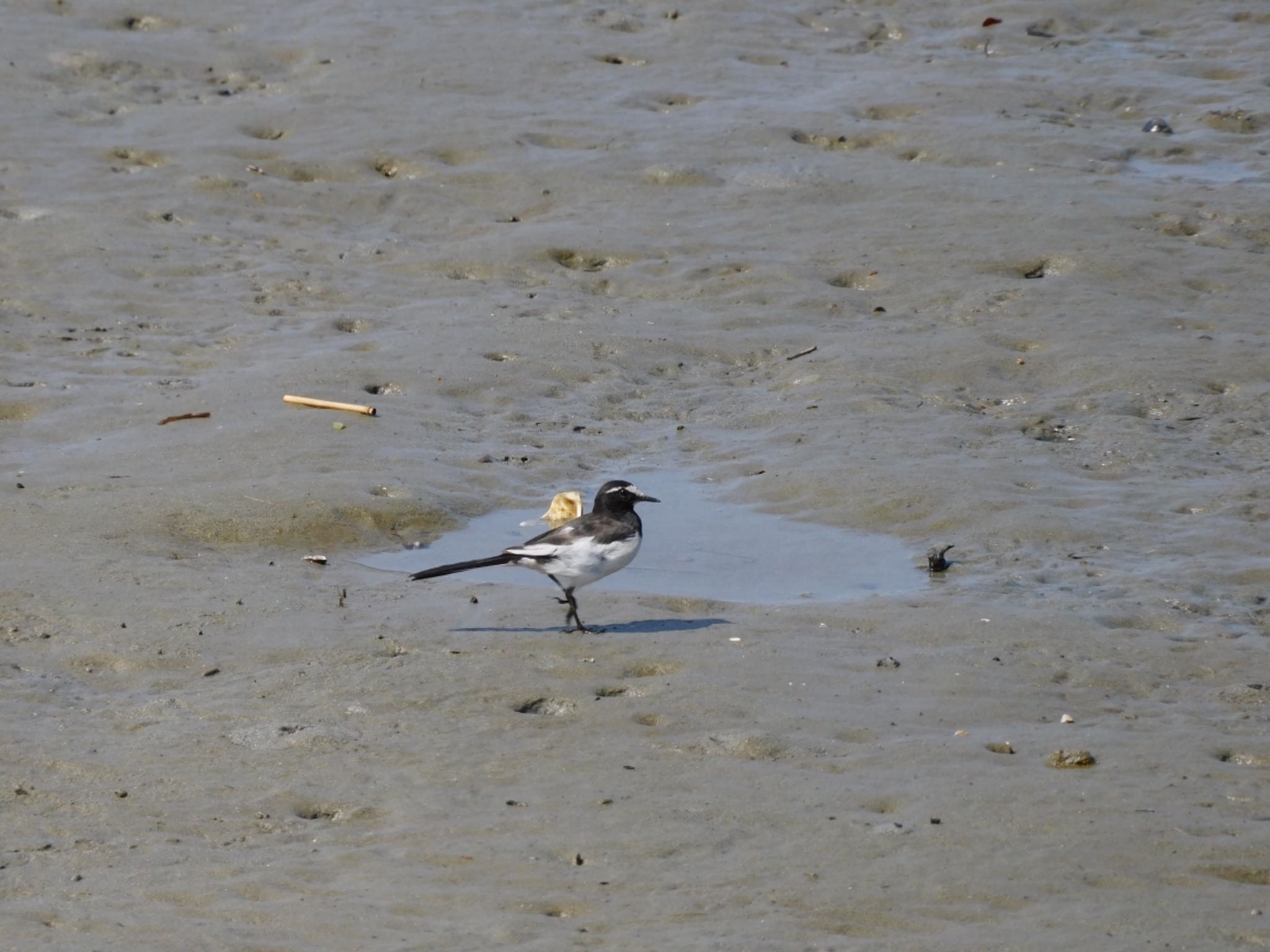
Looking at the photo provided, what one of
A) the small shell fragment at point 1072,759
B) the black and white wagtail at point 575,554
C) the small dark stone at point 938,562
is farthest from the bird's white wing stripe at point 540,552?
the small shell fragment at point 1072,759

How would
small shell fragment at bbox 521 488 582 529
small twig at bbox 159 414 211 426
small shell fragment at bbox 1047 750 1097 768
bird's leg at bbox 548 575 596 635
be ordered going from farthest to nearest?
small twig at bbox 159 414 211 426 < small shell fragment at bbox 521 488 582 529 < bird's leg at bbox 548 575 596 635 < small shell fragment at bbox 1047 750 1097 768

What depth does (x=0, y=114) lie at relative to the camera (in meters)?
13.0

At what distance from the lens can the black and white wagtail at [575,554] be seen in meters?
A: 7.11

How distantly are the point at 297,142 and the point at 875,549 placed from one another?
6617 millimetres

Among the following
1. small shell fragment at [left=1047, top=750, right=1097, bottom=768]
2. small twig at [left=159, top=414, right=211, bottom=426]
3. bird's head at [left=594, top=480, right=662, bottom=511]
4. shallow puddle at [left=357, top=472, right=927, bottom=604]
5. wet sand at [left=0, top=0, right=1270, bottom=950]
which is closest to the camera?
wet sand at [left=0, top=0, right=1270, bottom=950]

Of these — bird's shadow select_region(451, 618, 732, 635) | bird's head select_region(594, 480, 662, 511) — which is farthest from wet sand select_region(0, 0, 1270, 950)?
bird's head select_region(594, 480, 662, 511)

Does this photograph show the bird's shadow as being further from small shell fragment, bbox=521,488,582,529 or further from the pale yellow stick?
the pale yellow stick

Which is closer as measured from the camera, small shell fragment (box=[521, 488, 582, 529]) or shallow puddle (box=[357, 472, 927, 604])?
shallow puddle (box=[357, 472, 927, 604])

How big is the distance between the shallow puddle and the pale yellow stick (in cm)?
121

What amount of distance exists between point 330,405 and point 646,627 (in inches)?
112

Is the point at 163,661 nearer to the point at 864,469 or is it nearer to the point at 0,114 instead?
the point at 864,469

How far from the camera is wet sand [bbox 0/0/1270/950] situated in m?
5.21

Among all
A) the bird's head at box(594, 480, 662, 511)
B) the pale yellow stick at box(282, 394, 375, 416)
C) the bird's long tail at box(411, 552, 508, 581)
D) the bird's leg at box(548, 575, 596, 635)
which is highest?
the bird's head at box(594, 480, 662, 511)

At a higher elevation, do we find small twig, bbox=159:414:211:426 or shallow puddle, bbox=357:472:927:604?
small twig, bbox=159:414:211:426
